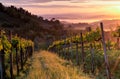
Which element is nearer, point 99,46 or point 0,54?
point 0,54

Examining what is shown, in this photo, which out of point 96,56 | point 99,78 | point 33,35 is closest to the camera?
point 99,78

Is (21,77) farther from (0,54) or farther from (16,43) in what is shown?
(0,54)

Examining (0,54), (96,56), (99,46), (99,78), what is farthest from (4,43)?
(99,46)

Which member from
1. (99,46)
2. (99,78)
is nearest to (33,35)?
(99,46)

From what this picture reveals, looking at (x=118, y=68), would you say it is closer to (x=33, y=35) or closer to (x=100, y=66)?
(x=100, y=66)

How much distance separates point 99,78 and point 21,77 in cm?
680

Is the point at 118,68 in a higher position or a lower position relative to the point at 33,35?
higher

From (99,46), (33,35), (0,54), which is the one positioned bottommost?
(33,35)

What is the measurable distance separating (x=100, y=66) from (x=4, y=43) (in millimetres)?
13115

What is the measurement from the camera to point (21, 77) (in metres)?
30.2

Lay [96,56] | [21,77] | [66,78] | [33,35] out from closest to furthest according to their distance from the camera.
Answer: [66,78] → [21,77] → [96,56] → [33,35]

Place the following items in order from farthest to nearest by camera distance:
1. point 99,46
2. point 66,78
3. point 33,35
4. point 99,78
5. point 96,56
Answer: point 33,35
point 99,46
point 96,56
point 99,78
point 66,78

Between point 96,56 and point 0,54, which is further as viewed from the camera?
point 96,56

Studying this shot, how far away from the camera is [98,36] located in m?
35.8
